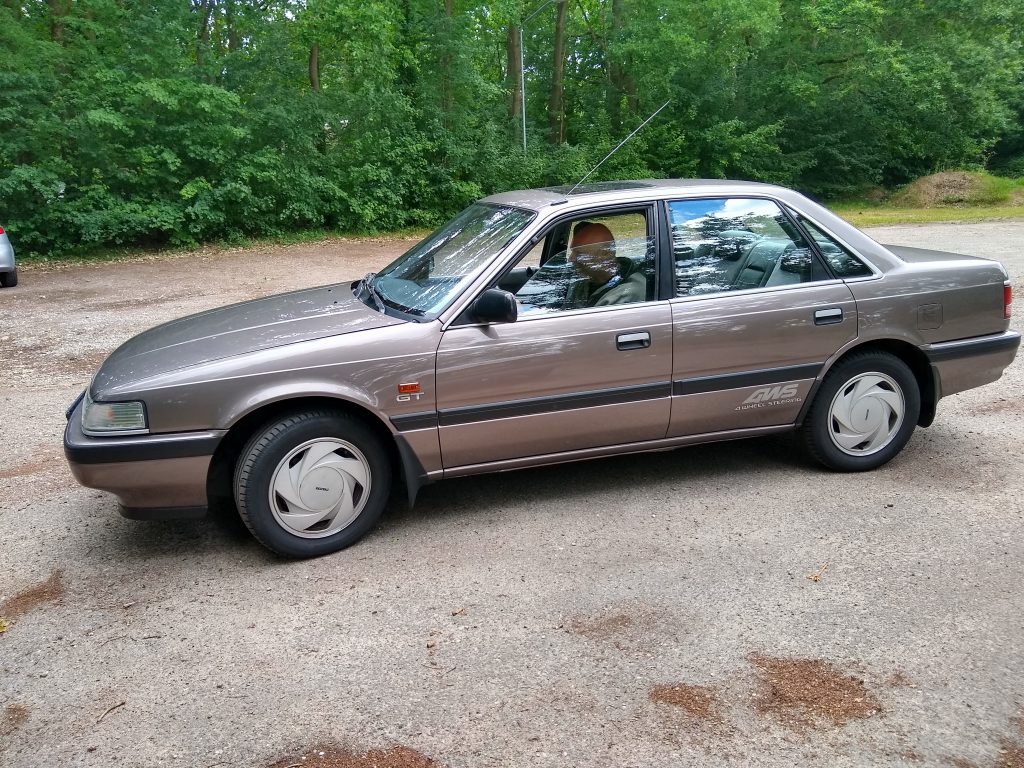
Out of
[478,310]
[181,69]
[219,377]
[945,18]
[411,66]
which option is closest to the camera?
[219,377]

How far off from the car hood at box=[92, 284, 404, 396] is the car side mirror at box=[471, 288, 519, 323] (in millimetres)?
396

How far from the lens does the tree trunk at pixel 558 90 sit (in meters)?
27.6

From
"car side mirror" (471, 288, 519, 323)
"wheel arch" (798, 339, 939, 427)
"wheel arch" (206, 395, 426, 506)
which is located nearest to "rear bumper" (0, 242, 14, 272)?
"wheel arch" (206, 395, 426, 506)

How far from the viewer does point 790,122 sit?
29.3m

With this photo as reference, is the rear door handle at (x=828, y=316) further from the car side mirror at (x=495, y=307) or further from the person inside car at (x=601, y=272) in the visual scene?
the car side mirror at (x=495, y=307)

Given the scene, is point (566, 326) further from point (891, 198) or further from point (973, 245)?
point (891, 198)

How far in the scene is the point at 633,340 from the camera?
168 inches

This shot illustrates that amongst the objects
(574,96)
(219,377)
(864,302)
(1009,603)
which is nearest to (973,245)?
(864,302)

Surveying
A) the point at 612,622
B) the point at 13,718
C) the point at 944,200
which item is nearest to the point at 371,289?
the point at 612,622

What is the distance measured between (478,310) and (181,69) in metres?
16.7

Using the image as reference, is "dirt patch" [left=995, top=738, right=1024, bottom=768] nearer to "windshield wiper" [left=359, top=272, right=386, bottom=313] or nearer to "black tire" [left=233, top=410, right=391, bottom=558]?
"black tire" [left=233, top=410, right=391, bottom=558]

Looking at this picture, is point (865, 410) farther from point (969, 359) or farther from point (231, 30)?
point (231, 30)

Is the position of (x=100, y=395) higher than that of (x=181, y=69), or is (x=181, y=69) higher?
(x=181, y=69)

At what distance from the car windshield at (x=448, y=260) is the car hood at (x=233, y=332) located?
0.18 meters
